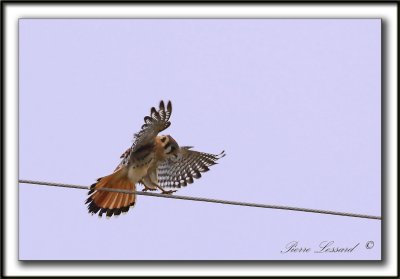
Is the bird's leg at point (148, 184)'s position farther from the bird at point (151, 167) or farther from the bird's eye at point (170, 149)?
the bird's eye at point (170, 149)

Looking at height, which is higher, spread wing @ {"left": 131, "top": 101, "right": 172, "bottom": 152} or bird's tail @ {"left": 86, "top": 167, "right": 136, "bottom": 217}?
spread wing @ {"left": 131, "top": 101, "right": 172, "bottom": 152}

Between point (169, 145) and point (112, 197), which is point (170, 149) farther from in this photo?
point (112, 197)

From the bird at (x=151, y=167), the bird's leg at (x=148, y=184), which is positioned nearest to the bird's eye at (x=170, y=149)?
the bird at (x=151, y=167)

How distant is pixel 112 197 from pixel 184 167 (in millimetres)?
764

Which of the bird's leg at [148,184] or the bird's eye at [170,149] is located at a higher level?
the bird's eye at [170,149]

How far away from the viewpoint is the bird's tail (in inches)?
273

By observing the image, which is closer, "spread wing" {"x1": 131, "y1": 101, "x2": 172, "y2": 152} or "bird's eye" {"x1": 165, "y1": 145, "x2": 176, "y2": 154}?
"spread wing" {"x1": 131, "y1": 101, "x2": 172, "y2": 152}

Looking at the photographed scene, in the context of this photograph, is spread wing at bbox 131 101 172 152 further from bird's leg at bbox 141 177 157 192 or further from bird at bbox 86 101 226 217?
bird's leg at bbox 141 177 157 192

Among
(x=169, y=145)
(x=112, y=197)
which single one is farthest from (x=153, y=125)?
(x=112, y=197)

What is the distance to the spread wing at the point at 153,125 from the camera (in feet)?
21.3

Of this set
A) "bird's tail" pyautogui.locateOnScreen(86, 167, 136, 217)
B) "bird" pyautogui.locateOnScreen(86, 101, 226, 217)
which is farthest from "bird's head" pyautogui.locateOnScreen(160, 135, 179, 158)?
"bird's tail" pyautogui.locateOnScreen(86, 167, 136, 217)

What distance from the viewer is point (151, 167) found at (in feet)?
23.6

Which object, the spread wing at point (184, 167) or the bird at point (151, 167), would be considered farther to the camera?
the spread wing at point (184, 167)

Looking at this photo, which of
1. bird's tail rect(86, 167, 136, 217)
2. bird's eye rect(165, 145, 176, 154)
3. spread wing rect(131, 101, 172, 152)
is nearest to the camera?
spread wing rect(131, 101, 172, 152)
